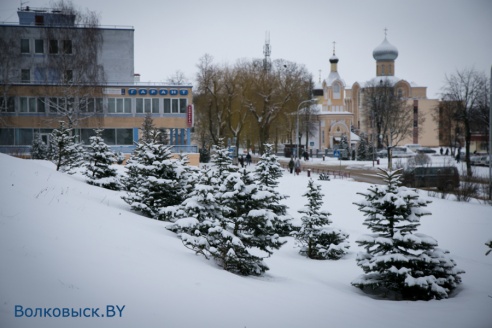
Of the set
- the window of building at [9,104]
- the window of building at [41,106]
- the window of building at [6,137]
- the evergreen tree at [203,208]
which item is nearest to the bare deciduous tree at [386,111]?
the window of building at [41,106]

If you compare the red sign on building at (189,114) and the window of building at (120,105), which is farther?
the red sign on building at (189,114)

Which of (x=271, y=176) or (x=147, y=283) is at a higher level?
(x=271, y=176)

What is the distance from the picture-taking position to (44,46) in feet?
148

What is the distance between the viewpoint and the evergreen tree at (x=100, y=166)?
20.9m

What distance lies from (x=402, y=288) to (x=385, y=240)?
1293 millimetres

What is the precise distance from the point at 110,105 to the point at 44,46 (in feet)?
26.9

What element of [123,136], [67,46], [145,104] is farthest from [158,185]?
[123,136]

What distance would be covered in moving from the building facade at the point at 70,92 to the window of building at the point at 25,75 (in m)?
0.04

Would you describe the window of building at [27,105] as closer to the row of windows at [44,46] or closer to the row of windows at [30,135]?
the row of windows at [30,135]

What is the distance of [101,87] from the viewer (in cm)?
4381

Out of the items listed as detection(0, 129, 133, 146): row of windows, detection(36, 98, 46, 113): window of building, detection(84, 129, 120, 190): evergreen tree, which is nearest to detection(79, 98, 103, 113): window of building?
detection(0, 129, 133, 146): row of windows

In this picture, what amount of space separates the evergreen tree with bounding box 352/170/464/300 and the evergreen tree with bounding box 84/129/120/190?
12.9 metres

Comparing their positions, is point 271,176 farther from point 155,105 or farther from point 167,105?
point 155,105

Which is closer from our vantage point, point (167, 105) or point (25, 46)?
point (25, 46)
